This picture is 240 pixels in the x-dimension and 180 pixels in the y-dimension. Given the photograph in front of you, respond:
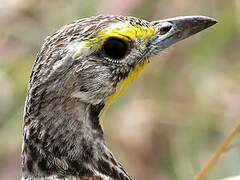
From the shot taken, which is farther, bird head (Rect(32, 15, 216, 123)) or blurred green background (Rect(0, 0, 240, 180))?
blurred green background (Rect(0, 0, 240, 180))

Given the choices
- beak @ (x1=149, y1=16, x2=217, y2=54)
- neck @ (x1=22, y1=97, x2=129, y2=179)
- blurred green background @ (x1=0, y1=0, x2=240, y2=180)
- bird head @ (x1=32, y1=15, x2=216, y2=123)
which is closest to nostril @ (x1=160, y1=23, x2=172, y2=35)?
beak @ (x1=149, y1=16, x2=217, y2=54)

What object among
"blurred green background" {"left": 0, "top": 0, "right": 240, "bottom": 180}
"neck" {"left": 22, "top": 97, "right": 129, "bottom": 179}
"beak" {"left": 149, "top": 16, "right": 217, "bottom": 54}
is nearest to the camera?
"neck" {"left": 22, "top": 97, "right": 129, "bottom": 179}

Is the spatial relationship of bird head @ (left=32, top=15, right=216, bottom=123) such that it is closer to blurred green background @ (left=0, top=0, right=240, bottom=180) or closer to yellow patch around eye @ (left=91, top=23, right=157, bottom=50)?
yellow patch around eye @ (left=91, top=23, right=157, bottom=50)

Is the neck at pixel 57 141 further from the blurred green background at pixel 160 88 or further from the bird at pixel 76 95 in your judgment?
the blurred green background at pixel 160 88

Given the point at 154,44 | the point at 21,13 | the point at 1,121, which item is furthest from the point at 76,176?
the point at 21,13

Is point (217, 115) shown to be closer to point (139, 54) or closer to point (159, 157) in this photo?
point (159, 157)
